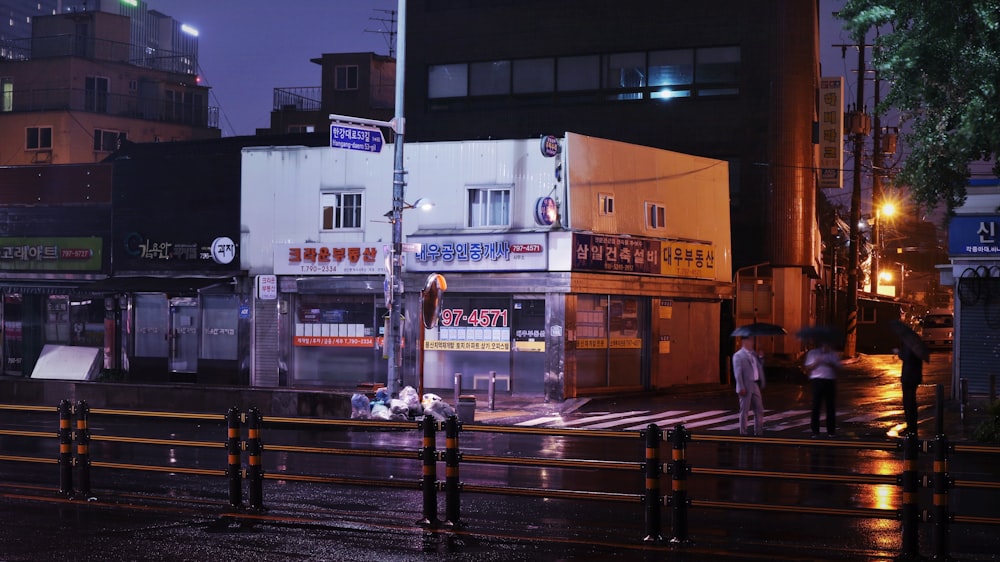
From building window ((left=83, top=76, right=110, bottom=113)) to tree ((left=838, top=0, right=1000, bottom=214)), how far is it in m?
56.3

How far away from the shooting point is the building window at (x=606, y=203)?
3133 cm

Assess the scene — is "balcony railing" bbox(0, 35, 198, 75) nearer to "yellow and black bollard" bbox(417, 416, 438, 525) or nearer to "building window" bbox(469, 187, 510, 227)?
"building window" bbox(469, 187, 510, 227)

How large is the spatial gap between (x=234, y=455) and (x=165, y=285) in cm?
2456

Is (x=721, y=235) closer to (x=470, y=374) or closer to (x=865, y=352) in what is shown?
(x=470, y=374)

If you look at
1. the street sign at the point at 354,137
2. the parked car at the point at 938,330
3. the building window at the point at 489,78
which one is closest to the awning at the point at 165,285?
the street sign at the point at 354,137

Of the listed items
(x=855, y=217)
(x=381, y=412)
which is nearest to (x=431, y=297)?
(x=381, y=412)

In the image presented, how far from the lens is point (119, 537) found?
1085 cm

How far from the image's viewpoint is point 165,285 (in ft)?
116

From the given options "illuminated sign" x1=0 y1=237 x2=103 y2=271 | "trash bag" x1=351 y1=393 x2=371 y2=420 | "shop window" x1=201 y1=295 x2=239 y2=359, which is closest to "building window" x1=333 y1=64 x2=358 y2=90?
"illuminated sign" x1=0 y1=237 x2=103 y2=271

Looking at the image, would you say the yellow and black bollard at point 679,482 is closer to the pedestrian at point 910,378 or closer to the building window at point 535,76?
the pedestrian at point 910,378

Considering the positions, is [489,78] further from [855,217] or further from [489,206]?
[489,206]

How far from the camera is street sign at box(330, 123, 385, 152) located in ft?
79.2

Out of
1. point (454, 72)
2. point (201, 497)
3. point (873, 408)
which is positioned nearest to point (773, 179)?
point (454, 72)

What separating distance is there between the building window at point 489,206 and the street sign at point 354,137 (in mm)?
6780
